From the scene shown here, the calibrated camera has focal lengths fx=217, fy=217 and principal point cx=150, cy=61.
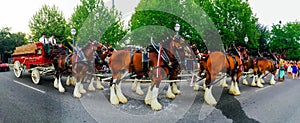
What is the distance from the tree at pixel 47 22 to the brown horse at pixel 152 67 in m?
23.5

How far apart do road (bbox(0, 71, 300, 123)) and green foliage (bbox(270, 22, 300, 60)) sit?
29.6 meters

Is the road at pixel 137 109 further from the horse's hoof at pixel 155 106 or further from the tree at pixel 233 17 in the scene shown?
the tree at pixel 233 17

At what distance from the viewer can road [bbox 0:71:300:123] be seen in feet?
17.1

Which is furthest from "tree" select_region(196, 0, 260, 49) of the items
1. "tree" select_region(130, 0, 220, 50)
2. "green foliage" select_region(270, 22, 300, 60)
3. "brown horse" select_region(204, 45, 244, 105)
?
"brown horse" select_region(204, 45, 244, 105)

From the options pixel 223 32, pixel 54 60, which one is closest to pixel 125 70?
pixel 54 60

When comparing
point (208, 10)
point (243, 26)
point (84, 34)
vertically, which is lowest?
point (84, 34)

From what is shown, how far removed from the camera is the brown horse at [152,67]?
6137 millimetres

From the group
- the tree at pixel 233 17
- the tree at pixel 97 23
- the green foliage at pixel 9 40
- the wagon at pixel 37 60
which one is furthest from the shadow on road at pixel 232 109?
the green foliage at pixel 9 40

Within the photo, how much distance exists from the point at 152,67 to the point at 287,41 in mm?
35148

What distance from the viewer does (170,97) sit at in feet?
24.2

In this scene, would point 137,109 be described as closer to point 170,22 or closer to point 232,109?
point 232,109

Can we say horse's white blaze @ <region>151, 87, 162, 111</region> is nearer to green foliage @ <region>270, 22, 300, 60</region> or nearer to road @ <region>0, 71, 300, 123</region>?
road @ <region>0, 71, 300, 123</region>

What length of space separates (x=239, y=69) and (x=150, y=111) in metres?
4.35

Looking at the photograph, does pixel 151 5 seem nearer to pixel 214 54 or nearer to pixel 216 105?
pixel 214 54
